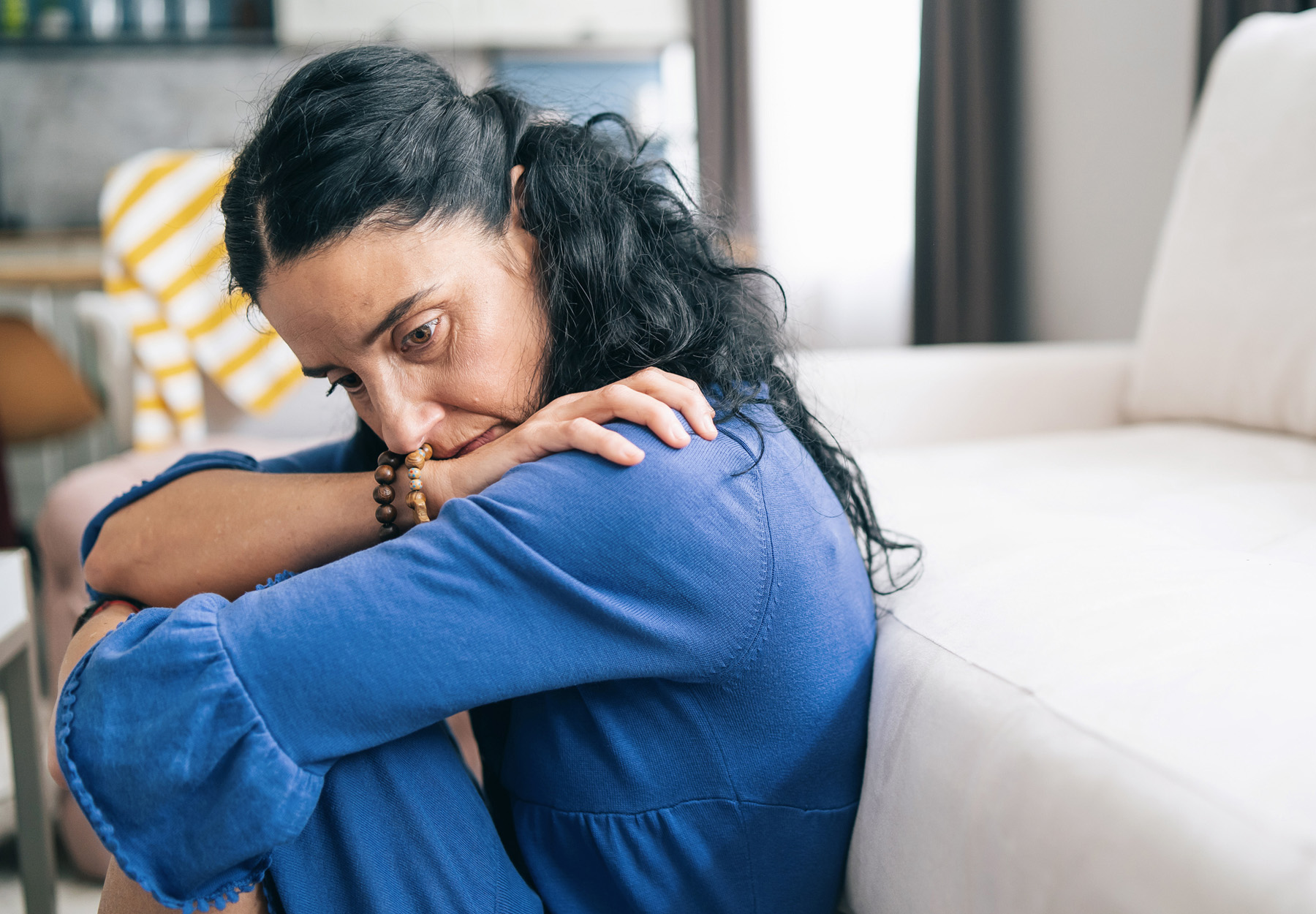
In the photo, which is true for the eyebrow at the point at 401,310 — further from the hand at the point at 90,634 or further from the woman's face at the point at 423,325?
the hand at the point at 90,634

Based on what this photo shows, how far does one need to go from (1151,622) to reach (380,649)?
0.46m

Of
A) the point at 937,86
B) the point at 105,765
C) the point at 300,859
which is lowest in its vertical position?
the point at 300,859

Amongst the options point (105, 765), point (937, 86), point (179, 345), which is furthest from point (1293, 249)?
point (179, 345)

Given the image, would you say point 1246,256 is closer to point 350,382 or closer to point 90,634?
point 350,382

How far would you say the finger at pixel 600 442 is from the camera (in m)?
0.57

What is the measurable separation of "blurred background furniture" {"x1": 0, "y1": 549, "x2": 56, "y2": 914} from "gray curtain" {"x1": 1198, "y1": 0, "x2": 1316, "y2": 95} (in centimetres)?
211

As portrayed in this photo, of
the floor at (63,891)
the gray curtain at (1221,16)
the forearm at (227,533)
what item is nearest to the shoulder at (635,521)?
the forearm at (227,533)

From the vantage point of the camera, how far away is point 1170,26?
2.04m

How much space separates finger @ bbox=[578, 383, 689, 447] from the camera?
0.59 meters

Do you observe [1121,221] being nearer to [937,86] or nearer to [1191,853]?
[937,86]

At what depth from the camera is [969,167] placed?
2.64 metres

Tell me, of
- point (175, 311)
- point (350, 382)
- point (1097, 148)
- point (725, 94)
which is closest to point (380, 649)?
point (350, 382)

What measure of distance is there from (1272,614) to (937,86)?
7.75 ft

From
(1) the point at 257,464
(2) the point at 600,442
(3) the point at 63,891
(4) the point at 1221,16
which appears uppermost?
(4) the point at 1221,16
